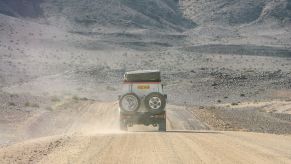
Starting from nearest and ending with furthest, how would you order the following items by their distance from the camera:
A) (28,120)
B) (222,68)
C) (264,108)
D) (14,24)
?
1. (28,120)
2. (264,108)
3. (222,68)
4. (14,24)

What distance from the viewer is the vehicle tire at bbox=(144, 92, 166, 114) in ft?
82.7

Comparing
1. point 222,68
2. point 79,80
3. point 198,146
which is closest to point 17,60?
point 79,80

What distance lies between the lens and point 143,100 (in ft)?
83.6

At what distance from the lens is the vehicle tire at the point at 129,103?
25328 mm

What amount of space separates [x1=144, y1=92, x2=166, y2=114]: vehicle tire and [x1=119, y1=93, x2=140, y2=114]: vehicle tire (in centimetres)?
37

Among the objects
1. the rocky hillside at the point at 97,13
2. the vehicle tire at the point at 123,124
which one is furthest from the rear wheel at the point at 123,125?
the rocky hillside at the point at 97,13

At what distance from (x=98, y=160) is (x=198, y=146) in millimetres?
4049

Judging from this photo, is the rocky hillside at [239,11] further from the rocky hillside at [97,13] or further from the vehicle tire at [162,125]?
the vehicle tire at [162,125]

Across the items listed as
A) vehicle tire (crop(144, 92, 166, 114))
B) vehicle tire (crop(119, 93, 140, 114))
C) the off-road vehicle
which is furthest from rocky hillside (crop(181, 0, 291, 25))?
vehicle tire (crop(119, 93, 140, 114))

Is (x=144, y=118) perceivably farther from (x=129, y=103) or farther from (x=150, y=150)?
(x=150, y=150)

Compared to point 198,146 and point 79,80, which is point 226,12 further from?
point 198,146

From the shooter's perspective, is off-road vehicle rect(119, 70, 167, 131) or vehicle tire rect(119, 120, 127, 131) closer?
off-road vehicle rect(119, 70, 167, 131)

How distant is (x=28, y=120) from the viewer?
34.7 meters

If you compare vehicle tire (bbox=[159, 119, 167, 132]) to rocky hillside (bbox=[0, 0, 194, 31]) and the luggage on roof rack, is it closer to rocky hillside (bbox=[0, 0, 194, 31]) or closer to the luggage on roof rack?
the luggage on roof rack
